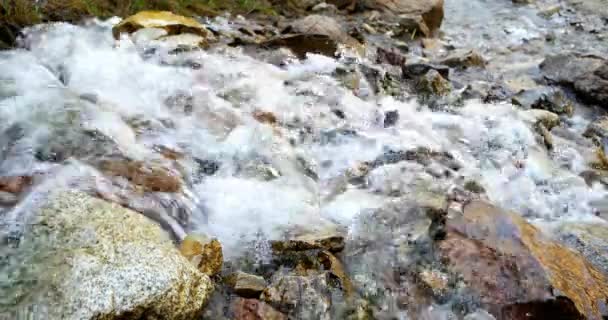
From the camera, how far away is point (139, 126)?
4246 millimetres

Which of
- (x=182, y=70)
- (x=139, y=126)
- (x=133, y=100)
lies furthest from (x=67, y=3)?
(x=139, y=126)

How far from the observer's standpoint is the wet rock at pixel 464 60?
23.0 ft

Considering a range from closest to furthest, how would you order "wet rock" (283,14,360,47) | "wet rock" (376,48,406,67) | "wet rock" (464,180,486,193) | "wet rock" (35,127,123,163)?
"wet rock" (35,127,123,163), "wet rock" (464,180,486,193), "wet rock" (376,48,406,67), "wet rock" (283,14,360,47)

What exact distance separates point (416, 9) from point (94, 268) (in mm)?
7202

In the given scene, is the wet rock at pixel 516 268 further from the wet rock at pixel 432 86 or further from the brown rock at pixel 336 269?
the wet rock at pixel 432 86

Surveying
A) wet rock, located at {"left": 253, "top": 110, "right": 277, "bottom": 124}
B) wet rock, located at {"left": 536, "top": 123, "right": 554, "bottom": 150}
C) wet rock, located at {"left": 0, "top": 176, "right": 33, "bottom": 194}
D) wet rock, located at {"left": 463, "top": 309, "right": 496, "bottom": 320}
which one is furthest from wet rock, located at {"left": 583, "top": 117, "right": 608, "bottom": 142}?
wet rock, located at {"left": 0, "top": 176, "right": 33, "bottom": 194}

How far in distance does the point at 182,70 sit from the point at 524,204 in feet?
10.4

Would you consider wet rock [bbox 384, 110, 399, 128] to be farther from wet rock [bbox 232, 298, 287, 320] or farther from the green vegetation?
the green vegetation

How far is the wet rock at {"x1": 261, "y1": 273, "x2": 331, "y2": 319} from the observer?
2.76 metres

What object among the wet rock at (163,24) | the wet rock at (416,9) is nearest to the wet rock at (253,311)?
the wet rock at (163,24)

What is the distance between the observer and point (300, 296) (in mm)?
2805

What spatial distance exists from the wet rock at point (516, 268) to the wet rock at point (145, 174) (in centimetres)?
165

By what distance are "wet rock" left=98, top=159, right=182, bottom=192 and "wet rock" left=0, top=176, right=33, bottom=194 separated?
0.42m

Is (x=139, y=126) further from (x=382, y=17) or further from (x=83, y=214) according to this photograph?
(x=382, y=17)
